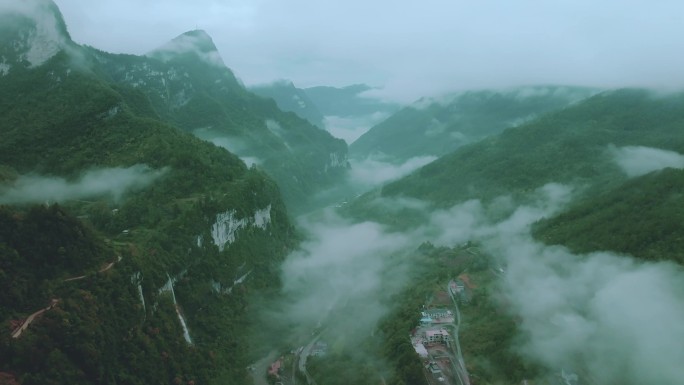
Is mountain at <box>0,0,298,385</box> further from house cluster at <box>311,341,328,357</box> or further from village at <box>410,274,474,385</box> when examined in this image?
village at <box>410,274,474,385</box>

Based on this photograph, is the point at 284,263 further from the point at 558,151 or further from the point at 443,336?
the point at 558,151

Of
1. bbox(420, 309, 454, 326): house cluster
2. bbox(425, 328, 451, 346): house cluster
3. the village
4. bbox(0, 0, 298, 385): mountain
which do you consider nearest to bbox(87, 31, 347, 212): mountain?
bbox(0, 0, 298, 385): mountain

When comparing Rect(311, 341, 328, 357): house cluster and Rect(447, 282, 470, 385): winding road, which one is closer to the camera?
Rect(447, 282, 470, 385): winding road

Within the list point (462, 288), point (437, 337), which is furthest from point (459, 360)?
point (462, 288)

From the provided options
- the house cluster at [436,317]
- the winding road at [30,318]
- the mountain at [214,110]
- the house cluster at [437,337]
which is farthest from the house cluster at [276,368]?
the mountain at [214,110]

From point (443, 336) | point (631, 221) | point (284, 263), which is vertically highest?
point (631, 221)

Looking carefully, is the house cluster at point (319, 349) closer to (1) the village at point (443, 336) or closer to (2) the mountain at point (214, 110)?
(1) the village at point (443, 336)

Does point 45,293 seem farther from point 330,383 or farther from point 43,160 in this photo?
point 43,160
